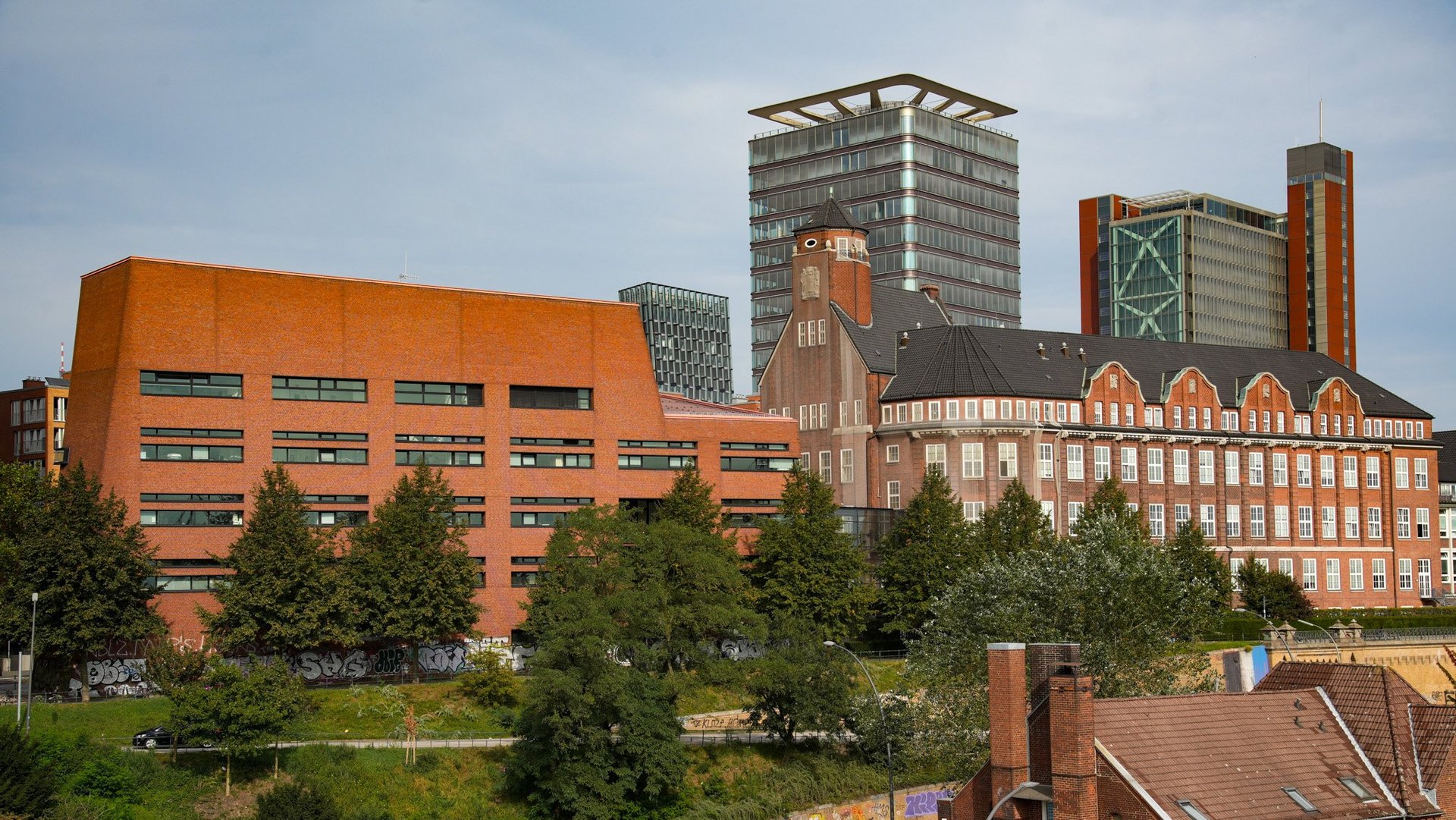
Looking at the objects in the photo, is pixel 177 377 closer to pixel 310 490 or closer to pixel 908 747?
pixel 310 490

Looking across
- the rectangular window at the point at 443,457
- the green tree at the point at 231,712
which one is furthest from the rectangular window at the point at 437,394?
the green tree at the point at 231,712

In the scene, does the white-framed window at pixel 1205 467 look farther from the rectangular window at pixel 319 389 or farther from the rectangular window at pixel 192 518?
the rectangular window at pixel 192 518

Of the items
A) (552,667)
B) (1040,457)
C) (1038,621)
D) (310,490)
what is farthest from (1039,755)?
(1040,457)

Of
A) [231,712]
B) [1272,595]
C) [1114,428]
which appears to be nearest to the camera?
[231,712]

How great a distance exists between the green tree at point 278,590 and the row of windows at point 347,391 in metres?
8.92

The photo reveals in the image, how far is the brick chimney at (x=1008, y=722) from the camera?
40.8 metres

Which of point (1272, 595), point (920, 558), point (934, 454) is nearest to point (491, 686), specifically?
point (920, 558)

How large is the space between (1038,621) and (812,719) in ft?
48.4

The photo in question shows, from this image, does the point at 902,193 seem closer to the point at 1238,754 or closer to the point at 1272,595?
the point at 1272,595

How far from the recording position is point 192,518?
87.4m

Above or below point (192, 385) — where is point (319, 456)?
below

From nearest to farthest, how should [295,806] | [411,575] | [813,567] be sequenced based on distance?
1. [295,806]
2. [411,575]
3. [813,567]

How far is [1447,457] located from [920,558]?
92752mm

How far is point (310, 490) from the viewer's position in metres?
91.0
